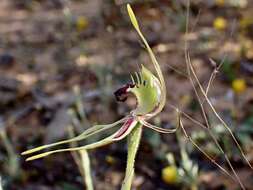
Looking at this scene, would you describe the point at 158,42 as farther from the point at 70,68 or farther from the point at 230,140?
the point at 230,140

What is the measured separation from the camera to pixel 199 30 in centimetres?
375

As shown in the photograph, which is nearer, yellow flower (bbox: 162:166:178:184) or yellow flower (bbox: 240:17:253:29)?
yellow flower (bbox: 162:166:178:184)

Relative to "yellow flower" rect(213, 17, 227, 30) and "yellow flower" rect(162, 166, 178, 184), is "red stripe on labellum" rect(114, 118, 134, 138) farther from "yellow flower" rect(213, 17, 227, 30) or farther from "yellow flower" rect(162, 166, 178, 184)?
"yellow flower" rect(213, 17, 227, 30)

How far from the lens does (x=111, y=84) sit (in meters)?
3.16

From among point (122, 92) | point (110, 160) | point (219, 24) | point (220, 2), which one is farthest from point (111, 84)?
point (122, 92)

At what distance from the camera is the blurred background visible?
2525 millimetres

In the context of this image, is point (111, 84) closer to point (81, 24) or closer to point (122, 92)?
point (81, 24)

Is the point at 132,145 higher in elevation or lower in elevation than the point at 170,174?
higher

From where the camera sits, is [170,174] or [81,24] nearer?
[170,174]

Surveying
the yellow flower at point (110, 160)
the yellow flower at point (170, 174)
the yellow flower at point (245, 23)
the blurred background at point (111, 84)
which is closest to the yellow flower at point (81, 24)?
the blurred background at point (111, 84)

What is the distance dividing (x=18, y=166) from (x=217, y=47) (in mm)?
1515

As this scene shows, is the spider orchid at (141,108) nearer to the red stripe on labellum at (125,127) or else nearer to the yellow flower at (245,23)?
the red stripe on labellum at (125,127)

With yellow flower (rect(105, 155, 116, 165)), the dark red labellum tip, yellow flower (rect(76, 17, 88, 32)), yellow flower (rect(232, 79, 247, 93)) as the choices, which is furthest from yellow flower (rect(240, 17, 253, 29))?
the dark red labellum tip

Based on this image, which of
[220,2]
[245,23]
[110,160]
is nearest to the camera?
[110,160]
